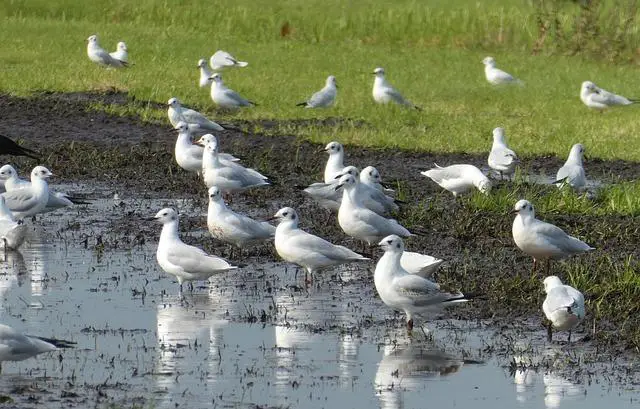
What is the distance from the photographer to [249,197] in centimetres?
1650

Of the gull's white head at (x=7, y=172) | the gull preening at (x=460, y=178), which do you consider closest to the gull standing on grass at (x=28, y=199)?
the gull's white head at (x=7, y=172)

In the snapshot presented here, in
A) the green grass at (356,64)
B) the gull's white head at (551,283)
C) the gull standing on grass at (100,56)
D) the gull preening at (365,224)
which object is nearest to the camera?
the gull's white head at (551,283)

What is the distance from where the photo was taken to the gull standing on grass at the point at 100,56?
27.2 meters

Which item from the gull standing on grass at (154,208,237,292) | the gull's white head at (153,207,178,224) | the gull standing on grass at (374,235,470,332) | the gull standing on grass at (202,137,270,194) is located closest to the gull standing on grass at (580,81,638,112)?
the gull standing on grass at (202,137,270,194)

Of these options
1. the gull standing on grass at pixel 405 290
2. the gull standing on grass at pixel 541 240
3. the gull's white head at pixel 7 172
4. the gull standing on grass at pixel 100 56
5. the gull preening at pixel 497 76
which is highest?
the gull standing on grass at pixel 100 56

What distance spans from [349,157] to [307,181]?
174 cm

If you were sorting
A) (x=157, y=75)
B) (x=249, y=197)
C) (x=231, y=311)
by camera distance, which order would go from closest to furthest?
(x=231, y=311) → (x=249, y=197) → (x=157, y=75)

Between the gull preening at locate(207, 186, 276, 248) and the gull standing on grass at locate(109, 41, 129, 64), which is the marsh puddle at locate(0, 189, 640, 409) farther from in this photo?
the gull standing on grass at locate(109, 41, 129, 64)

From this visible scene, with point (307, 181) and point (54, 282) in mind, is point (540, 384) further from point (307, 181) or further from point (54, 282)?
point (307, 181)

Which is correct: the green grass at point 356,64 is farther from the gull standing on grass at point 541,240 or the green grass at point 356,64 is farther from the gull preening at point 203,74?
the gull standing on grass at point 541,240

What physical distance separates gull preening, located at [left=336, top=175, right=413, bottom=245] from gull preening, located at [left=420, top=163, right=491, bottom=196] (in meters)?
2.43

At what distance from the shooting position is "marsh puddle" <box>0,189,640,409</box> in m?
8.63

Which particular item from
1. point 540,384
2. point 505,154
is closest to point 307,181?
point 505,154

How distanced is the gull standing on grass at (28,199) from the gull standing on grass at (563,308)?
5.92 metres
